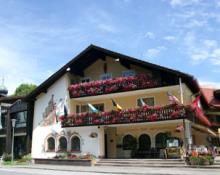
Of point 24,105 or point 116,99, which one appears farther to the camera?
point 24,105

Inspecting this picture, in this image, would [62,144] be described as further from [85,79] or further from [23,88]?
[23,88]

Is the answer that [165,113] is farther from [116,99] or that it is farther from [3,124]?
[3,124]

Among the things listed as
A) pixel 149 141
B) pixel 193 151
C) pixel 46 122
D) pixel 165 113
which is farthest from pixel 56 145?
pixel 193 151

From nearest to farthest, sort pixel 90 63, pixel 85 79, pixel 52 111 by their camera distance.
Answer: pixel 52 111 → pixel 90 63 → pixel 85 79

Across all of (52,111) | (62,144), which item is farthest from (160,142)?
(52,111)

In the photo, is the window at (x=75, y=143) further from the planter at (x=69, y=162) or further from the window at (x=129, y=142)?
the window at (x=129, y=142)

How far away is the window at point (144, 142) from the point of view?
103 ft

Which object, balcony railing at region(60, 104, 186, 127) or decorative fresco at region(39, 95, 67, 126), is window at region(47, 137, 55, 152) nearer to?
decorative fresco at region(39, 95, 67, 126)

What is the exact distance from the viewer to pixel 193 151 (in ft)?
79.8

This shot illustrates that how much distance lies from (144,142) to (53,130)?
839 centimetres

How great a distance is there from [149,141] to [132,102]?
3661 mm

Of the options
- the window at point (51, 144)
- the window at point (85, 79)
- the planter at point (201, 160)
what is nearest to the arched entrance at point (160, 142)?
the planter at point (201, 160)

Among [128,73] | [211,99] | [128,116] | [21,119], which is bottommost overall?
[128,116]

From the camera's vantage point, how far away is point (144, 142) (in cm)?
3170
